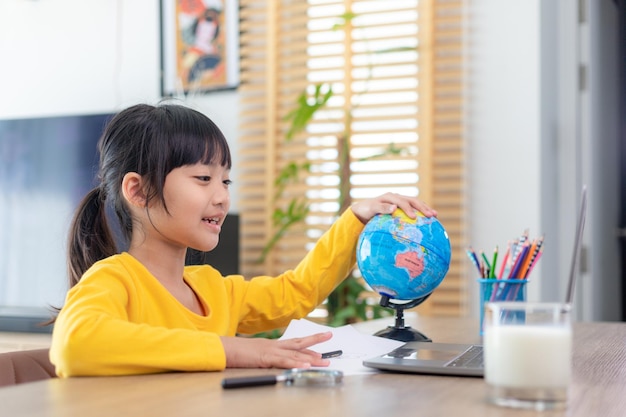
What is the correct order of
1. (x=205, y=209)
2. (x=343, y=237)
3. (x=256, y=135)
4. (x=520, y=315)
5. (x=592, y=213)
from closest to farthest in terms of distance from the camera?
1. (x=520, y=315)
2. (x=205, y=209)
3. (x=343, y=237)
4. (x=592, y=213)
5. (x=256, y=135)

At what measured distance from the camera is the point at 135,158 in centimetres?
147

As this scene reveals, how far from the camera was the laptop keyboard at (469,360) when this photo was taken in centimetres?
110

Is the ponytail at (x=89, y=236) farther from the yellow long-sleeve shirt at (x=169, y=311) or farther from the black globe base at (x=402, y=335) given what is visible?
the black globe base at (x=402, y=335)

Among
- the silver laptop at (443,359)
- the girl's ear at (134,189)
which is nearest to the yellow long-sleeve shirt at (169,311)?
the girl's ear at (134,189)

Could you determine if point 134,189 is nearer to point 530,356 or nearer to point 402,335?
point 402,335

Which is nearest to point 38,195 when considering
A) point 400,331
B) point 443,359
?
point 400,331

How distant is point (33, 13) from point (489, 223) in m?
2.98

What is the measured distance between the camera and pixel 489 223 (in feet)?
12.0

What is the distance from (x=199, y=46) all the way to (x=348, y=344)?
329cm

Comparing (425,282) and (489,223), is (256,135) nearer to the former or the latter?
(489,223)

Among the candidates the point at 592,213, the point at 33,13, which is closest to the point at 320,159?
the point at 592,213

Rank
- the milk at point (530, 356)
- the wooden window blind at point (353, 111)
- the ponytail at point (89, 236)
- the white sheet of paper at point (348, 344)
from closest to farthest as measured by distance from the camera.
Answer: the milk at point (530, 356), the white sheet of paper at point (348, 344), the ponytail at point (89, 236), the wooden window blind at point (353, 111)

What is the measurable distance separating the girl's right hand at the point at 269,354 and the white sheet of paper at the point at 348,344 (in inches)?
1.6

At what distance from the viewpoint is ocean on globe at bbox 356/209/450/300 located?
1.44 m
